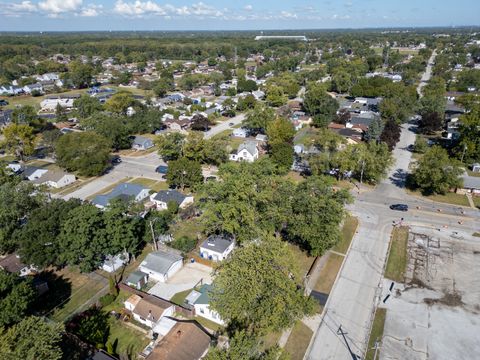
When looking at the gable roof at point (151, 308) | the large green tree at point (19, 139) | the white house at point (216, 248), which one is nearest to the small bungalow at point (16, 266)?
the gable roof at point (151, 308)

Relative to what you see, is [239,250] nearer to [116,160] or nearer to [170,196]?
[170,196]

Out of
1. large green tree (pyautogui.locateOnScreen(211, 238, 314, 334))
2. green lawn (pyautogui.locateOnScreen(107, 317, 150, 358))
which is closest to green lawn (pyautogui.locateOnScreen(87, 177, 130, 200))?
green lawn (pyautogui.locateOnScreen(107, 317, 150, 358))

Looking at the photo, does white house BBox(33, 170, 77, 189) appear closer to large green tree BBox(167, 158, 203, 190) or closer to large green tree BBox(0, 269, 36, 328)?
large green tree BBox(167, 158, 203, 190)

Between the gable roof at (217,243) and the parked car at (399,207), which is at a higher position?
the gable roof at (217,243)

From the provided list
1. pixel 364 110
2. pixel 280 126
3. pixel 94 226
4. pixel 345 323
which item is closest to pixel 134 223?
pixel 94 226

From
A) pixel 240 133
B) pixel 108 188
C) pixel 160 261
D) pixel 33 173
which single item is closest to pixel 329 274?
pixel 160 261

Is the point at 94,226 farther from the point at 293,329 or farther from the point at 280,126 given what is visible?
the point at 280,126

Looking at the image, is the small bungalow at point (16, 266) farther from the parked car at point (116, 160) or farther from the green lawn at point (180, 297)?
the parked car at point (116, 160)
